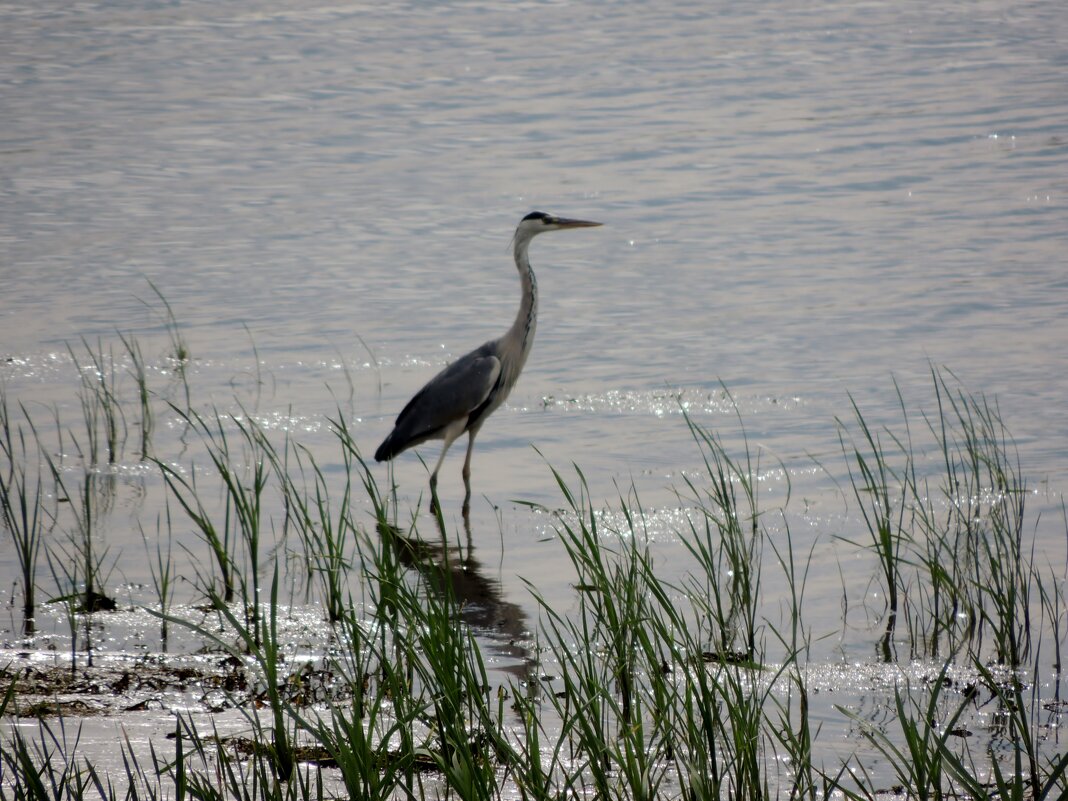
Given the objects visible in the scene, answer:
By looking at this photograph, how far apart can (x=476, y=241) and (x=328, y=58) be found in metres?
9.26

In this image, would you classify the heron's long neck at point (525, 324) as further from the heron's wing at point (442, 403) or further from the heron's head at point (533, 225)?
the heron's head at point (533, 225)

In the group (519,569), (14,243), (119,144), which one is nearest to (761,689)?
(519,569)

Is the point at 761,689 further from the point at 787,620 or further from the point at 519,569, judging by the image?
the point at 519,569

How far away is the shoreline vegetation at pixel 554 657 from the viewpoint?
116 inches

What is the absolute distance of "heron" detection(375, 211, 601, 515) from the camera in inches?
279

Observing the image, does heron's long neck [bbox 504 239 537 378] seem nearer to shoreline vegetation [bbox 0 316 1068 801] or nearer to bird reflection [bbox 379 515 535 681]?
shoreline vegetation [bbox 0 316 1068 801]

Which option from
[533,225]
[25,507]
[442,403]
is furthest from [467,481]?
[25,507]

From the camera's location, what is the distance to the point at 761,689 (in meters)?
4.05

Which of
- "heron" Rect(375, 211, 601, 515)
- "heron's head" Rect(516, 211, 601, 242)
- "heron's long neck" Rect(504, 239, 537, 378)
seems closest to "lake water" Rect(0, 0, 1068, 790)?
"heron" Rect(375, 211, 601, 515)

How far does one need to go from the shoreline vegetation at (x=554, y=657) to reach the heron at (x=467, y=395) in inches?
16.5

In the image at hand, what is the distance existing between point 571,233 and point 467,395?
6512 mm

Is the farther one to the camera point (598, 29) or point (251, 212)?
point (598, 29)

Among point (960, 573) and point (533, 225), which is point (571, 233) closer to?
point (533, 225)

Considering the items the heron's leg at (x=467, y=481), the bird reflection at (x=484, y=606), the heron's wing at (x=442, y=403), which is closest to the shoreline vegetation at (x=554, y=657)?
the bird reflection at (x=484, y=606)
